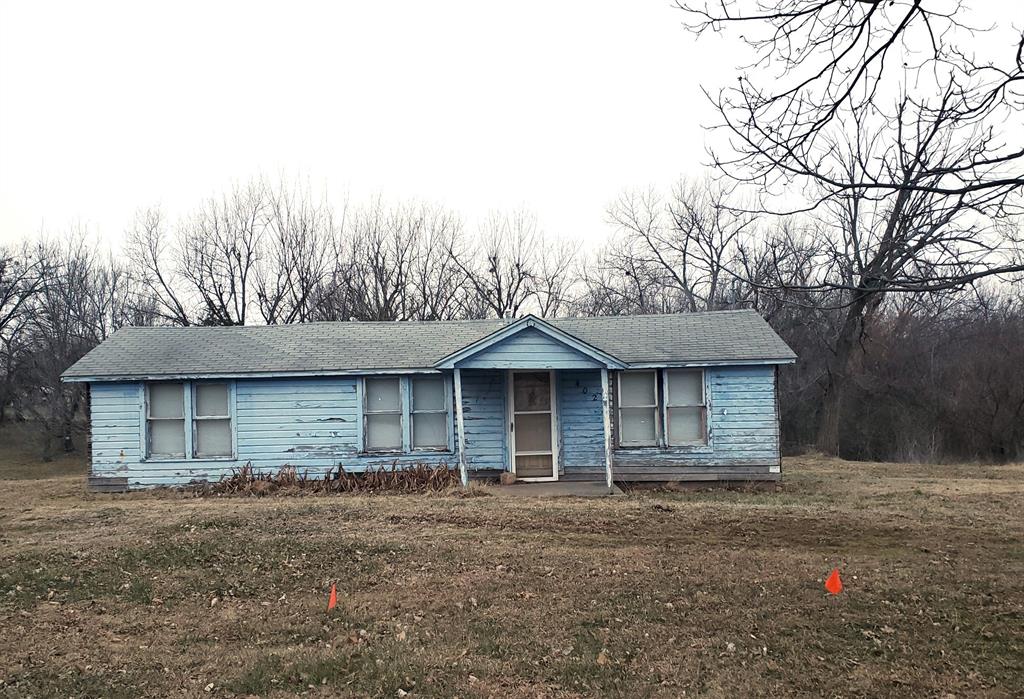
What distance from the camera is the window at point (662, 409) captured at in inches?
627

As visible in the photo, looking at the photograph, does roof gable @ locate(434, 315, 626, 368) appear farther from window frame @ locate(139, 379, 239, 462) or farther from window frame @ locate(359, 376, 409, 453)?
window frame @ locate(139, 379, 239, 462)

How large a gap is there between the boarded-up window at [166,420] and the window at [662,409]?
8.64 m

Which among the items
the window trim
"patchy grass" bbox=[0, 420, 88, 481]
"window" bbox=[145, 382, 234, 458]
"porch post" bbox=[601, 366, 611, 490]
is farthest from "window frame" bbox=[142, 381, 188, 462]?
"patchy grass" bbox=[0, 420, 88, 481]

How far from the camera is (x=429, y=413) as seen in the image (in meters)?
16.2

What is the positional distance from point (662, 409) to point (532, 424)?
254 cm

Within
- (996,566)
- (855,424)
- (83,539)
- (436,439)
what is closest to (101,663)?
(83,539)

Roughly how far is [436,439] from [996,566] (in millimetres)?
10237

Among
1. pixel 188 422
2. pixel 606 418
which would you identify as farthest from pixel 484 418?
pixel 188 422

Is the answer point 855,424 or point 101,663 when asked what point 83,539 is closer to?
point 101,663

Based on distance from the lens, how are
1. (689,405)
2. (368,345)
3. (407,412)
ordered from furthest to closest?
1. (368,345)
2. (407,412)
3. (689,405)

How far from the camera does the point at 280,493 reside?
15.3 meters

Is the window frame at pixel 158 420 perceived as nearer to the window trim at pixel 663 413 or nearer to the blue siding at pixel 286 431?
the blue siding at pixel 286 431

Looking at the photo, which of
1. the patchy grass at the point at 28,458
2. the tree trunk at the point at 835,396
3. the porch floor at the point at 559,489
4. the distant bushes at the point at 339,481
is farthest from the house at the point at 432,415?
the patchy grass at the point at 28,458

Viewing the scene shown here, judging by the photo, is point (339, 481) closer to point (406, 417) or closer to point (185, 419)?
point (406, 417)
